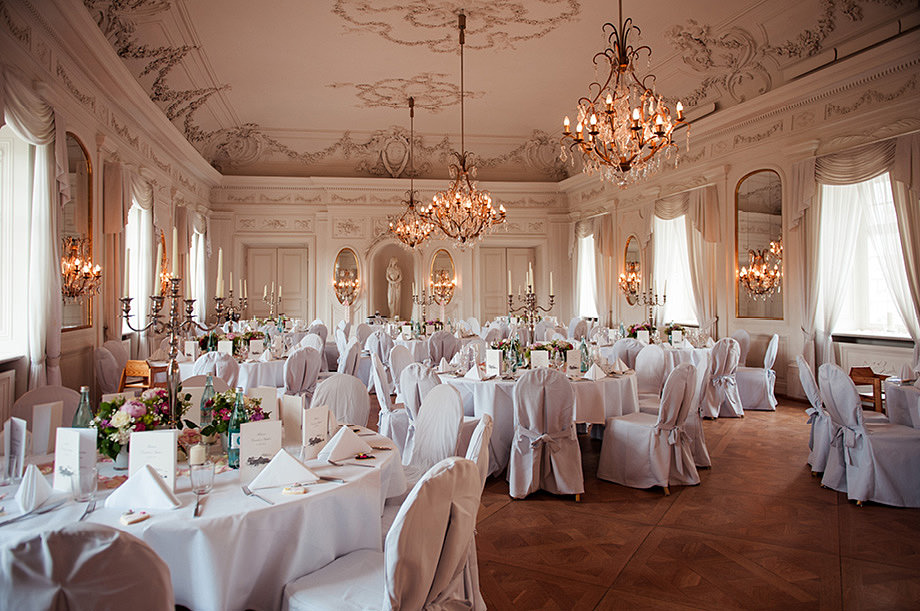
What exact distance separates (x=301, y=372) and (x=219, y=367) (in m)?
0.92

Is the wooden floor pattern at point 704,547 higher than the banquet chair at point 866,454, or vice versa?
the banquet chair at point 866,454

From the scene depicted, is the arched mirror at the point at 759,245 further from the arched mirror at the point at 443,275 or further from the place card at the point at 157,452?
the place card at the point at 157,452

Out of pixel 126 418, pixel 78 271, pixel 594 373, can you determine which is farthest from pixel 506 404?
pixel 78 271

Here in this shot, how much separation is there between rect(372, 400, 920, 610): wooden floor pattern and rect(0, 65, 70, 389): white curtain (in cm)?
408

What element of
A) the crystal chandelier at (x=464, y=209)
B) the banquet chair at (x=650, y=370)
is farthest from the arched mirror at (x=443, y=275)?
the banquet chair at (x=650, y=370)

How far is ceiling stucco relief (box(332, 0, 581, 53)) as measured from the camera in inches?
265

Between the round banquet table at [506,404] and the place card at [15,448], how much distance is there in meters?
2.78

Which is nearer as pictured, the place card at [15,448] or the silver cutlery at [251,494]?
the silver cutlery at [251,494]

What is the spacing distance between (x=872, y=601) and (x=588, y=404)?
224cm

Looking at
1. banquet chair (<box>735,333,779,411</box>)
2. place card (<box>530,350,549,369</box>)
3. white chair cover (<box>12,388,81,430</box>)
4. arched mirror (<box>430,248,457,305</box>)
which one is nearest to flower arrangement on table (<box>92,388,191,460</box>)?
white chair cover (<box>12,388,81,430</box>)

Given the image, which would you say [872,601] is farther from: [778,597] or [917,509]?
[917,509]

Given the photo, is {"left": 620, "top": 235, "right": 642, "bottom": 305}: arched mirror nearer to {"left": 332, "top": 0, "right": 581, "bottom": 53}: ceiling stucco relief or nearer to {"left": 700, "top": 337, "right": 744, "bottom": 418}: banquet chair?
{"left": 700, "top": 337, "right": 744, "bottom": 418}: banquet chair

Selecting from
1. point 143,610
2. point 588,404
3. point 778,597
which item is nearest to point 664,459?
point 588,404

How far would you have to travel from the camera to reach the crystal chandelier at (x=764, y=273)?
7969mm
